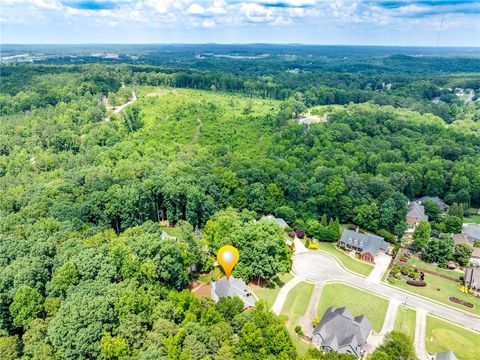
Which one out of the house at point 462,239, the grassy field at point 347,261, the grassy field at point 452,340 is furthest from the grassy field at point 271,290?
the house at point 462,239

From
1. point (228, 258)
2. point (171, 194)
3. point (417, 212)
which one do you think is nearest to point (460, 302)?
point (417, 212)

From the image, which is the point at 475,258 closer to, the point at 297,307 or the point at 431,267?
the point at 431,267

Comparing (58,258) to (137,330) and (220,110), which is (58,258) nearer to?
(137,330)

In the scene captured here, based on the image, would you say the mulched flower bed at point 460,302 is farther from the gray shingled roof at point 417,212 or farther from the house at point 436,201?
the house at point 436,201

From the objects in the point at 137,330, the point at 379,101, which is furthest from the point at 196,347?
the point at 379,101

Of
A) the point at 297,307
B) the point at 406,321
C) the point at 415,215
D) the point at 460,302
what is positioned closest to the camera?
the point at 406,321

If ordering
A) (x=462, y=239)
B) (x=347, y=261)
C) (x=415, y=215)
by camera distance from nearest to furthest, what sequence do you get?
1. (x=347, y=261)
2. (x=462, y=239)
3. (x=415, y=215)
